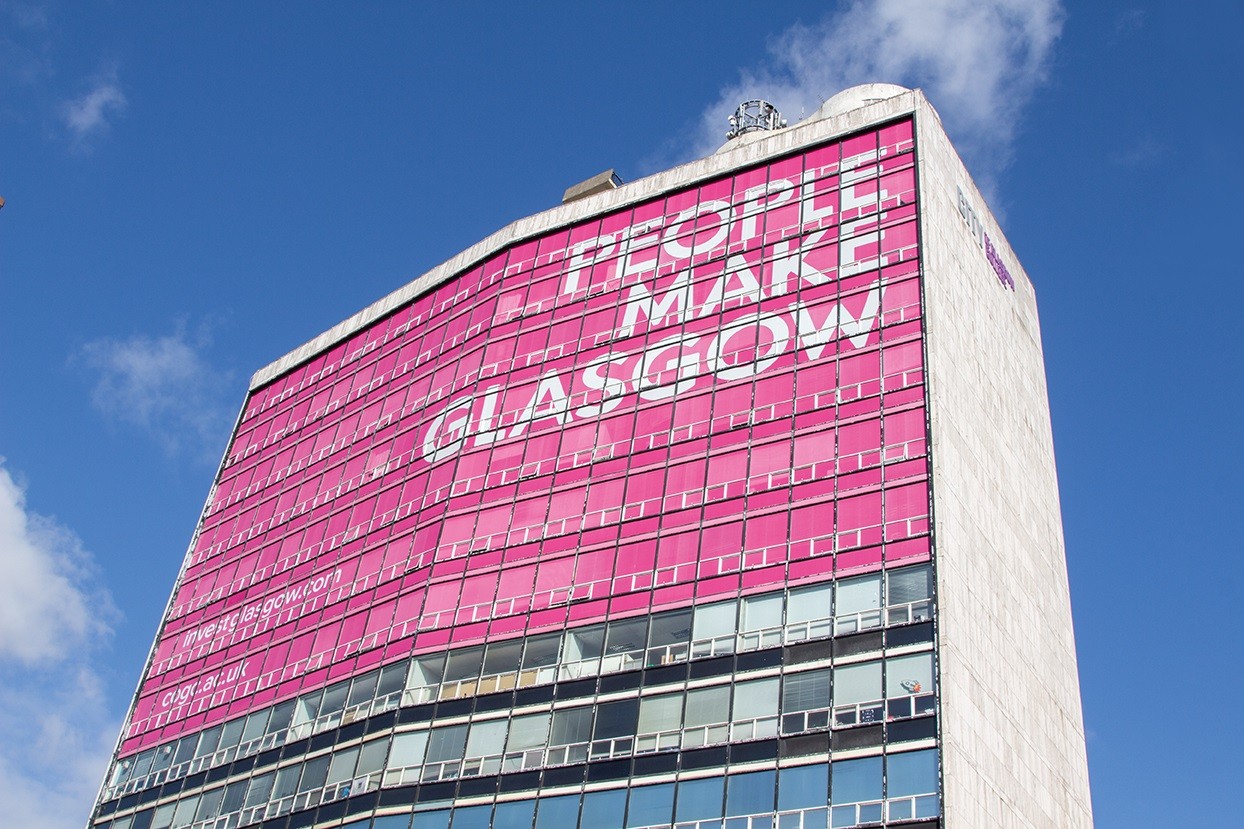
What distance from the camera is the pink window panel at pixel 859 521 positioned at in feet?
202

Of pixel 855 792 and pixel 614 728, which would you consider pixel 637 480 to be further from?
pixel 855 792

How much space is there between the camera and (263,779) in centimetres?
7338

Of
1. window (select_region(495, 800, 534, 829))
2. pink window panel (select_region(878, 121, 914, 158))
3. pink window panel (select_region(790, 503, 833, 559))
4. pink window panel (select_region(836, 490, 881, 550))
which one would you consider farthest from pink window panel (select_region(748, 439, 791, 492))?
pink window panel (select_region(878, 121, 914, 158))

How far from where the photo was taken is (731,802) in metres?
55.5

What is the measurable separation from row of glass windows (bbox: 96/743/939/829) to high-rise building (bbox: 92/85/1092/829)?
0.40ft

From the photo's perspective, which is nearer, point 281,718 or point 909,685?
point 909,685

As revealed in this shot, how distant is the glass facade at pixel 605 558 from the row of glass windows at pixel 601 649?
150mm

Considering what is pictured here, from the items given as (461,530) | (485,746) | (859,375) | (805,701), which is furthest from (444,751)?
(859,375)

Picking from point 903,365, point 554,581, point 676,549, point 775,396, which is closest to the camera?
point 676,549

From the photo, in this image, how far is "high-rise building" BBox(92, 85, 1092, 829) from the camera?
190 feet

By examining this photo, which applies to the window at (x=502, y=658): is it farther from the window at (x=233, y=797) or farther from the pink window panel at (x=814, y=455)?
the window at (x=233, y=797)

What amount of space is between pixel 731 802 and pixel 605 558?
15.7 m

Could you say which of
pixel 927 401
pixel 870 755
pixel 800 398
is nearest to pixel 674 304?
pixel 800 398

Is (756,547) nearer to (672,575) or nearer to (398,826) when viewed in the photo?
(672,575)
